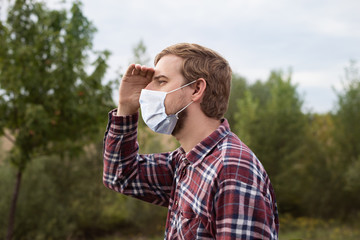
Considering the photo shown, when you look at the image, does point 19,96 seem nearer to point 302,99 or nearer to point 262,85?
point 302,99

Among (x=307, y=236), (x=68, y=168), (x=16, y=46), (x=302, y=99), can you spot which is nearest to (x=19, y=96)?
(x=16, y=46)

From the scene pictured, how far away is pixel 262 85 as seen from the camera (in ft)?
86.7

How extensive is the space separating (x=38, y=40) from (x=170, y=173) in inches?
270

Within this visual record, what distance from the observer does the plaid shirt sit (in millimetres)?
1662

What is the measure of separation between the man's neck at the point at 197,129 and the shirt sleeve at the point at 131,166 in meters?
0.34

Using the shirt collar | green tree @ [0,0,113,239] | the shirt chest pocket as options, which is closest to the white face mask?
the shirt collar

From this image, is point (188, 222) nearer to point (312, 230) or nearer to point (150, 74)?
point (150, 74)

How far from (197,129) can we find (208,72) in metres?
0.32

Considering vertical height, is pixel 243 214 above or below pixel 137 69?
below

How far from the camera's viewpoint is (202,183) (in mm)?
1841

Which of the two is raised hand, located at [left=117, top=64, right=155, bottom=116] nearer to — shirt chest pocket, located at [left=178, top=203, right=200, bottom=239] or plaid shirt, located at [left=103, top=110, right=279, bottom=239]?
plaid shirt, located at [left=103, top=110, right=279, bottom=239]

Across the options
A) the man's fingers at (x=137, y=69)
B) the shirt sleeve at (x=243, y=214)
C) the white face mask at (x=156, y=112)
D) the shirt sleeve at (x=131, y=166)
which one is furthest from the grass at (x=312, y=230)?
the shirt sleeve at (x=243, y=214)

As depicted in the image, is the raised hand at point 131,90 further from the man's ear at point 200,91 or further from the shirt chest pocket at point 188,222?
the shirt chest pocket at point 188,222

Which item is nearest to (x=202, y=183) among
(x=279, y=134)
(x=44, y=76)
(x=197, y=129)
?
(x=197, y=129)
